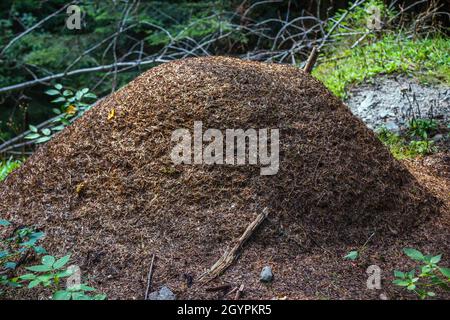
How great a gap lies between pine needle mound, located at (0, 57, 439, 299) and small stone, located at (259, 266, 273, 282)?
6 centimetres

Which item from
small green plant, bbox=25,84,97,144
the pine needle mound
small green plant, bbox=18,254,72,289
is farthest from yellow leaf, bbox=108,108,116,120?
small green plant, bbox=18,254,72,289

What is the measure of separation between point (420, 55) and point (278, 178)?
352 centimetres

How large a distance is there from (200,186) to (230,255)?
1.46 ft

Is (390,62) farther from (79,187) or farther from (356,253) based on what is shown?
(79,187)

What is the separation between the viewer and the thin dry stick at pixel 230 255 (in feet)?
8.36

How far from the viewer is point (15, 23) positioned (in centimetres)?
1029

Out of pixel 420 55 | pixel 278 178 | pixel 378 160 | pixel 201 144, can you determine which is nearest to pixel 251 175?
pixel 278 178

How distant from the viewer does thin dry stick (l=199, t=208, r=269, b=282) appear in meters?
2.55

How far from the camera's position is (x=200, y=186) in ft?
9.49

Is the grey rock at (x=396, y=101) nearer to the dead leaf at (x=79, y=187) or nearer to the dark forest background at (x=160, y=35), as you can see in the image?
the dark forest background at (x=160, y=35)

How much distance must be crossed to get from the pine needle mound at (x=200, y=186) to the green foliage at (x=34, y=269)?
13cm

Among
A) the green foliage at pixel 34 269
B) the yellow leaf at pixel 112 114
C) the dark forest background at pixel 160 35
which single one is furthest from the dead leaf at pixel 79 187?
the dark forest background at pixel 160 35

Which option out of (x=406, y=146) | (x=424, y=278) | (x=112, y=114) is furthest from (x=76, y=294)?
(x=406, y=146)
